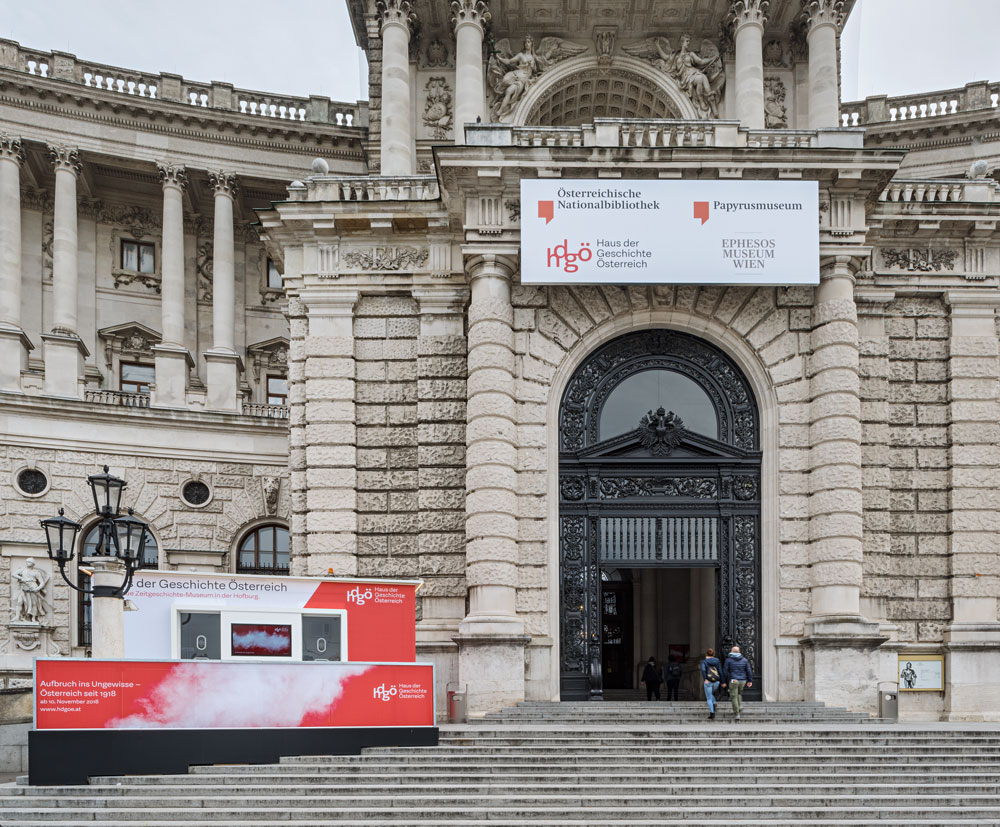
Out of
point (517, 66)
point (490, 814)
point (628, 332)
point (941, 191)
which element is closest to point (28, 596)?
point (628, 332)

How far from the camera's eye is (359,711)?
19.2 m

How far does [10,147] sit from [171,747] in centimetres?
3207

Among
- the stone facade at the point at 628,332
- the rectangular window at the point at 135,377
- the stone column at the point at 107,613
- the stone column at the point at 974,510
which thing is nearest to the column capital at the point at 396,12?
the stone facade at the point at 628,332

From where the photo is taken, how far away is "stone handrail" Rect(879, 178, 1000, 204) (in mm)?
27406

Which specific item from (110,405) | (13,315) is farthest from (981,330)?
(13,315)

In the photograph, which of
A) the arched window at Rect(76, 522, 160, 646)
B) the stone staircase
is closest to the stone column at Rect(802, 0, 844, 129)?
the stone staircase

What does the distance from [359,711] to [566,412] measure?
31.6 ft

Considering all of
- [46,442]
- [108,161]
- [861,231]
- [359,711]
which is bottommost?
[359,711]

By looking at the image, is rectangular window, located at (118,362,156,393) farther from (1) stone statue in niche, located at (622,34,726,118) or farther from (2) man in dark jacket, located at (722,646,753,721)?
(2) man in dark jacket, located at (722,646,753,721)

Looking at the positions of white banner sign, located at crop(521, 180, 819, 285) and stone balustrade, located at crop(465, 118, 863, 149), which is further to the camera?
stone balustrade, located at crop(465, 118, 863, 149)

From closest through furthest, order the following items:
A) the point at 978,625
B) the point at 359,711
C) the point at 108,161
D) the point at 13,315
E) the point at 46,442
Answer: the point at 359,711, the point at 978,625, the point at 46,442, the point at 13,315, the point at 108,161

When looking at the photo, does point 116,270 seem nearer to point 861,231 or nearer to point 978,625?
point 861,231

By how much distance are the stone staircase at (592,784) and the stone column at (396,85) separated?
20.3m

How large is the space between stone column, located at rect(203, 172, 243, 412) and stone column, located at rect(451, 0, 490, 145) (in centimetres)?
1392
